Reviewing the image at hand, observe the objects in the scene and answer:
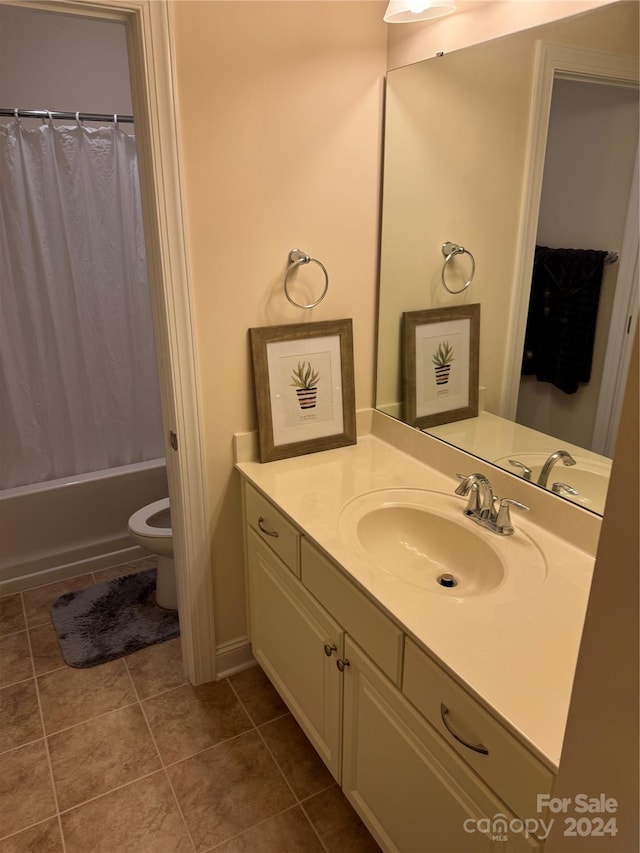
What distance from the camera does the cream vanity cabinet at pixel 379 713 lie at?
1.06m

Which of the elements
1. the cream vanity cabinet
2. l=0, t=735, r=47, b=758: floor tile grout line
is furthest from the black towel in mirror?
l=0, t=735, r=47, b=758: floor tile grout line

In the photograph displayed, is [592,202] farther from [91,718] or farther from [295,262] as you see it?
[91,718]

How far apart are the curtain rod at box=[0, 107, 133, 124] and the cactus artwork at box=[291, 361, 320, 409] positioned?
61.9 inches

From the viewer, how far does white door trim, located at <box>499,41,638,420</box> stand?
4.20ft

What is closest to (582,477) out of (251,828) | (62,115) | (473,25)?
(473,25)

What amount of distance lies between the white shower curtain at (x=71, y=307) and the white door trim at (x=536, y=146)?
190cm

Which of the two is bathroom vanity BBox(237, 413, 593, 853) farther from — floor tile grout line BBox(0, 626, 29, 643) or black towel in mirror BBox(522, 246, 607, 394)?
floor tile grout line BBox(0, 626, 29, 643)

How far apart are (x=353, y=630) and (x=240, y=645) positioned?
927 millimetres

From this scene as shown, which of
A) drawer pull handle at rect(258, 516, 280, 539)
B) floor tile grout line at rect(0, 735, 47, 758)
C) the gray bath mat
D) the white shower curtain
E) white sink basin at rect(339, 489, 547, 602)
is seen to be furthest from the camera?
the white shower curtain

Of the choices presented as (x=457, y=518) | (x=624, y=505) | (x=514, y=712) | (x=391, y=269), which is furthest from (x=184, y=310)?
(x=624, y=505)

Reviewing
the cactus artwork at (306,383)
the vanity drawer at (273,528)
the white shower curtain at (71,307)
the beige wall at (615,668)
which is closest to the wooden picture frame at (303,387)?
the cactus artwork at (306,383)

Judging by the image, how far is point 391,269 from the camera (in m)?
1.99

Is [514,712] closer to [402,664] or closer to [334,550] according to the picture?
[402,664]

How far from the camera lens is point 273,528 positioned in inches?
69.9
